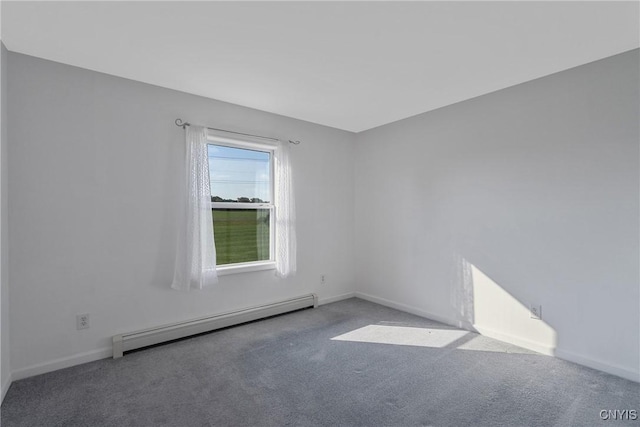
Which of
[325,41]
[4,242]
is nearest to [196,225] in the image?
[4,242]

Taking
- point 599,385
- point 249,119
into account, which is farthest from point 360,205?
point 599,385

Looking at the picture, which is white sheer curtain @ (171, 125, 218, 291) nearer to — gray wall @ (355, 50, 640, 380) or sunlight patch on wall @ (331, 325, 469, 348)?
sunlight patch on wall @ (331, 325, 469, 348)

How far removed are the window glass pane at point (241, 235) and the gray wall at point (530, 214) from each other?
66.5 inches

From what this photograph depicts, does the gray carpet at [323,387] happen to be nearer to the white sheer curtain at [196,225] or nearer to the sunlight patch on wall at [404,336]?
the sunlight patch on wall at [404,336]

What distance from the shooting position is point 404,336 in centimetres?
309

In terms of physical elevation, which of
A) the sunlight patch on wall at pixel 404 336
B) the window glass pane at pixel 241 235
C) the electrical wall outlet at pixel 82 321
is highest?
the window glass pane at pixel 241 235

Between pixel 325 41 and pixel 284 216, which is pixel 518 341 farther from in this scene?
pixel 325 41

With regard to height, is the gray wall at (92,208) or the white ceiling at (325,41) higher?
the white ceiling at (325,41)

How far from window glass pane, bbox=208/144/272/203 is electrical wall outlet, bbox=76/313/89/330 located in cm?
149

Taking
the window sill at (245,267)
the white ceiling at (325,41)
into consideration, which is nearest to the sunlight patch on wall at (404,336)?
the window sill at (245,267)

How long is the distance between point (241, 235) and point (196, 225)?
641mm

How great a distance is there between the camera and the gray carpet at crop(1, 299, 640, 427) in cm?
186

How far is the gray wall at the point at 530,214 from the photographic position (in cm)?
232

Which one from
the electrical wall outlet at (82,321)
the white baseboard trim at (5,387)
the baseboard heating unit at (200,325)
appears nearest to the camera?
the white baseboard trim at (5,387)
